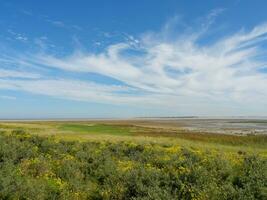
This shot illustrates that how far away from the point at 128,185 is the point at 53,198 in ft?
7.81

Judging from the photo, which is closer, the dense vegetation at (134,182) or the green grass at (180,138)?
the dense vegetation at (134,182)

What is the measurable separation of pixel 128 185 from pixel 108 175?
2726mm

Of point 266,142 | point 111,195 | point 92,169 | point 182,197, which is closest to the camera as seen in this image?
point 182,197

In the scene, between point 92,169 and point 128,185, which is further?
point 92,169

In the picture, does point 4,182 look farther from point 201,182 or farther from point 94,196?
point 201,182

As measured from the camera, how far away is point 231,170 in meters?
12.9

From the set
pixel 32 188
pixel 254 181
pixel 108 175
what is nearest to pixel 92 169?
pixel 108 175

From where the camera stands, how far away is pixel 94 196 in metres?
11.5

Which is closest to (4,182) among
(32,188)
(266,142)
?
(32,188)

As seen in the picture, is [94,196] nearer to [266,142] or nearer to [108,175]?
[108,175]

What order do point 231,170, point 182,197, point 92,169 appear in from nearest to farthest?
point 182,197
point 231,170
point 92,169

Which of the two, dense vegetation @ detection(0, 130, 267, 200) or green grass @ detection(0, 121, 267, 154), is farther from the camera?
green grass @ detection(0, 121, 267, 154)

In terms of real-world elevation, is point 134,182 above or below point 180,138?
below

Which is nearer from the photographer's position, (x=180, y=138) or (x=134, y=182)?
(x=134, y=182)
